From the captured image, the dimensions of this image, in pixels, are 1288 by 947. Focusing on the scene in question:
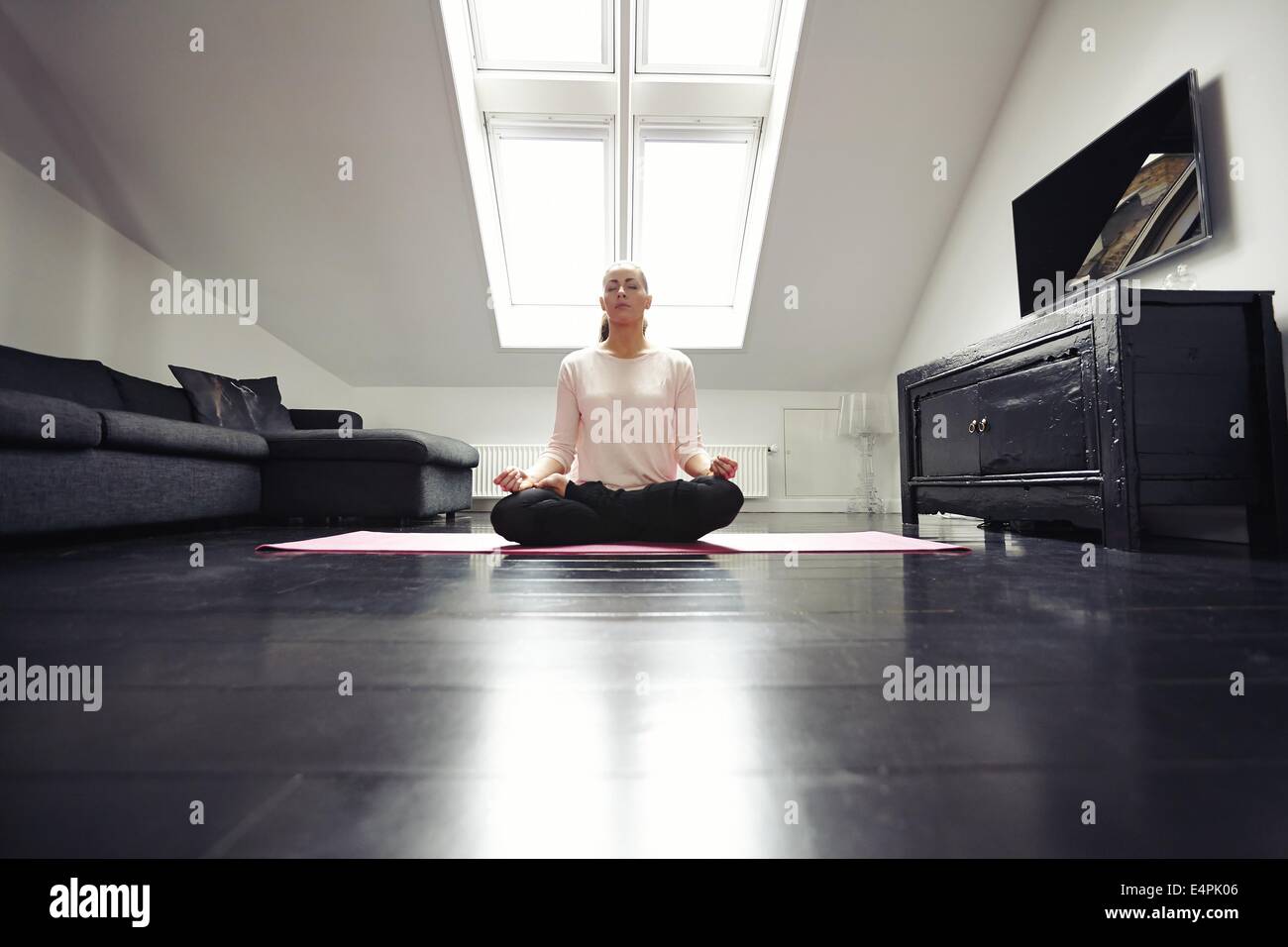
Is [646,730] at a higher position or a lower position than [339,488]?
lower

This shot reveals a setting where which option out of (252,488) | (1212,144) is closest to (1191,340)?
(1212,144)

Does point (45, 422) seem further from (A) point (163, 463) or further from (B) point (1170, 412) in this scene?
(B) point (1170, 412)

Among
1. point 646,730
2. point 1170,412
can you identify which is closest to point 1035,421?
point 1170,412

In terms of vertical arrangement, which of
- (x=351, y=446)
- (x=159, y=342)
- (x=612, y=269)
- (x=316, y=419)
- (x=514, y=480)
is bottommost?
(x=514, y=480)

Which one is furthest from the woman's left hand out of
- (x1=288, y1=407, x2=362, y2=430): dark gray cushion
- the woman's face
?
(x1=288, y1=407, x2=362, y2=430): dark gray cushion

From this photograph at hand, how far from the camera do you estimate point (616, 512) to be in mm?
1970

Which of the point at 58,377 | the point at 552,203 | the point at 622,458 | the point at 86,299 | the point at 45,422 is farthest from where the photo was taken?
the point at 552,203

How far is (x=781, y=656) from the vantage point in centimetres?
71

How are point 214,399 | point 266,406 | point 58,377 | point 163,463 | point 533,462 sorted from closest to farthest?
point 163,463, point 58,377, point 214,399, point 266,406, point 533,462

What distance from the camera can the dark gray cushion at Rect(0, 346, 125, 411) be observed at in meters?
2.42

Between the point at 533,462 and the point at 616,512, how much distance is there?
118 inches

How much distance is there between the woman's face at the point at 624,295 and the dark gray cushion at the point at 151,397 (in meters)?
2.14

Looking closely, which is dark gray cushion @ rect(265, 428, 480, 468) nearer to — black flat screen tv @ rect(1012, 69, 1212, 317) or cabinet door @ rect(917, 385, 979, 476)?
cabinet door @ rect(917, 385, 979, 476)
